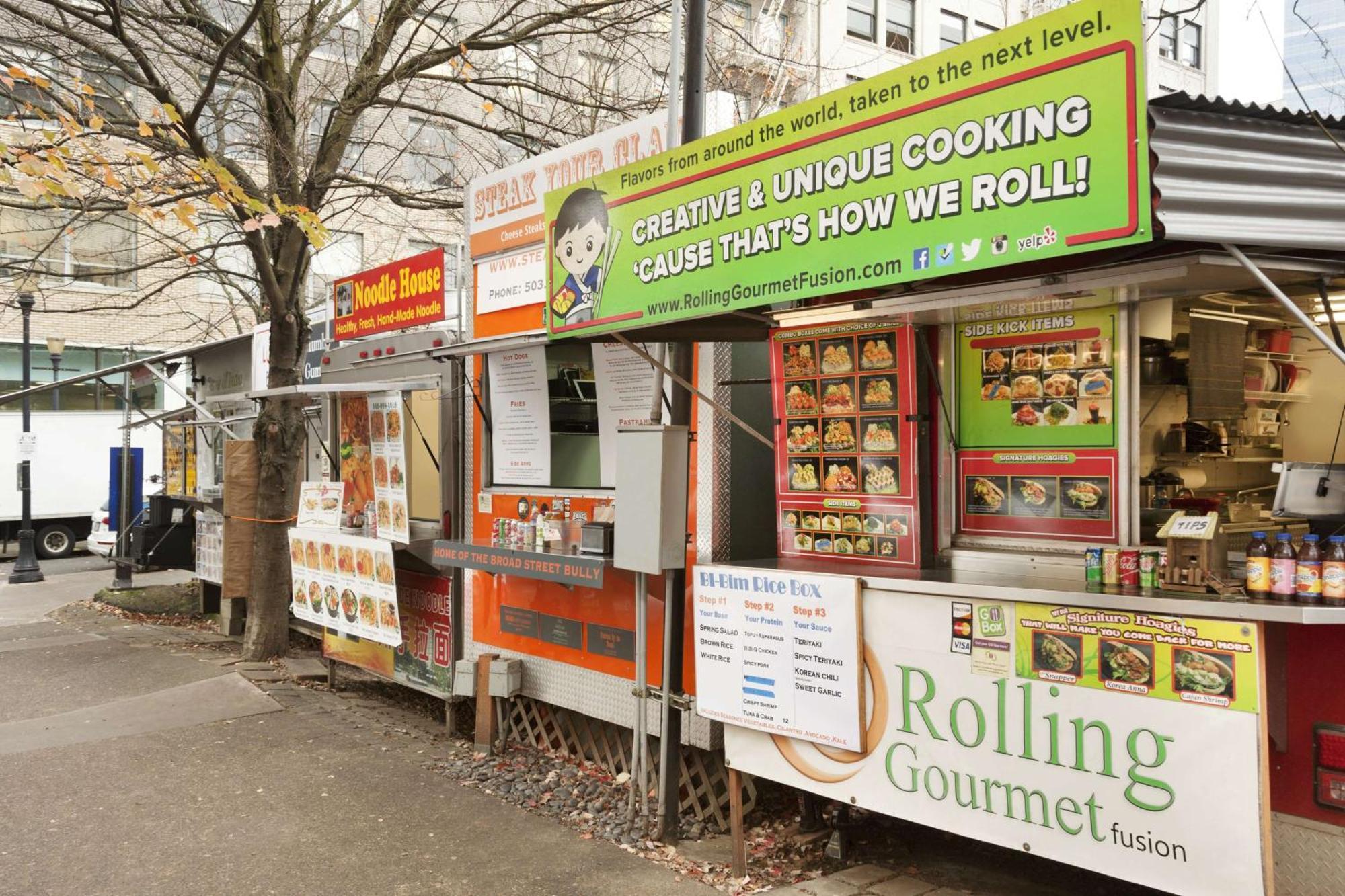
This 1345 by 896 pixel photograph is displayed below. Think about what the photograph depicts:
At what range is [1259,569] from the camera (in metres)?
3.81

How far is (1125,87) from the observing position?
3148 millimetres

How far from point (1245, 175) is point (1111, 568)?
1.74 m

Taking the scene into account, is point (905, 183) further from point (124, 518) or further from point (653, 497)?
point (124, 518)

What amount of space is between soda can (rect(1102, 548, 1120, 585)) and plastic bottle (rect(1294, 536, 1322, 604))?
0.73 meters

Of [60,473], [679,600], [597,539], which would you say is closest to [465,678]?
[597,539]

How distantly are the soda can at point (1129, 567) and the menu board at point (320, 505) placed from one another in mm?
6628

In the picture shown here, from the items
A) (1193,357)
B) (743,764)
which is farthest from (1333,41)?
(743,764)

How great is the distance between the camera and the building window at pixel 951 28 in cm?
2680

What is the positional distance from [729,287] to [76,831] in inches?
192

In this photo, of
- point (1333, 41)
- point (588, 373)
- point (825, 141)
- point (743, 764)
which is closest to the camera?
point (825, 141)

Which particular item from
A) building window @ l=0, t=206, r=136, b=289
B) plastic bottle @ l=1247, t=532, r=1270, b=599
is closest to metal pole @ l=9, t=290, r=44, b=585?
building window @ l=0, t=206, r=136, b=289

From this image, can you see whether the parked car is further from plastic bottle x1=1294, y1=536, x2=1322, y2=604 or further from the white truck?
plastic bottle x1=1294, y1=536, x2=1322, y2=604

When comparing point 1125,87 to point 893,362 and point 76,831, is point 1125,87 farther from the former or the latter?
point 76,831

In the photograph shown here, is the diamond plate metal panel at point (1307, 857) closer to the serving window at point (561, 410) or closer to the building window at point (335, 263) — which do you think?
the serving window at point (561, 410)
